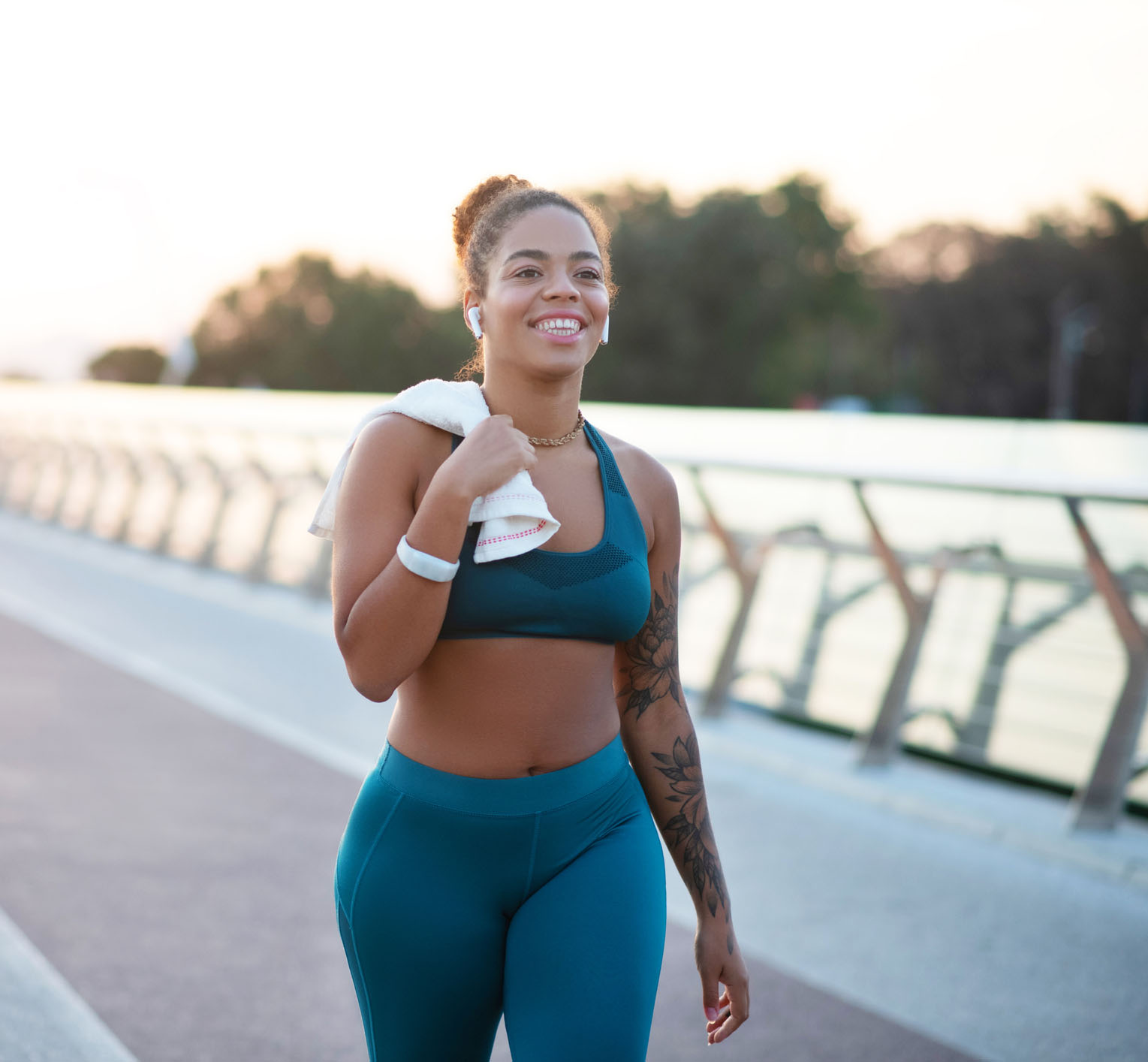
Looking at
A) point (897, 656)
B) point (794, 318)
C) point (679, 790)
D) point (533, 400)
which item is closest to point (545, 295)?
point (533, 400)

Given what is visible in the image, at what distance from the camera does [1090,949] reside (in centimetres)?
414

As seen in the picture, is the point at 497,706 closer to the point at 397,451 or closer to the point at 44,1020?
the point at 397,451

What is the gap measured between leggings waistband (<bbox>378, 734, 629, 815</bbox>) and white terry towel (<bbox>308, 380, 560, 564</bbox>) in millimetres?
329

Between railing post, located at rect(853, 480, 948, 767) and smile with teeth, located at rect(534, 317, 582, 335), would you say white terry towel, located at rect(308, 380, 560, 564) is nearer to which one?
smile with teeth, located at rect(534, 317, 582, 335)

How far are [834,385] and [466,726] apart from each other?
3186 inches

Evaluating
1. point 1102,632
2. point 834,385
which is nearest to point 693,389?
point 834,385

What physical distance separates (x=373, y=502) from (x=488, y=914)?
613mm

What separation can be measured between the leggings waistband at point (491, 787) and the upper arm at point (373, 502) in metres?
0.26

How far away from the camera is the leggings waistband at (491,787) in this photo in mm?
1966

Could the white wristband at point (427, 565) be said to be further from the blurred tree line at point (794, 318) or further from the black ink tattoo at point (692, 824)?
the blurred tree line at point (794, 318)

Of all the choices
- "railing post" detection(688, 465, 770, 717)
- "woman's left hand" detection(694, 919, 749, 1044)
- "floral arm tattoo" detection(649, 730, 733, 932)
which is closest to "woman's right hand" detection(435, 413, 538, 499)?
"floral arm tattoo" detection(649, 730, 733, 932)

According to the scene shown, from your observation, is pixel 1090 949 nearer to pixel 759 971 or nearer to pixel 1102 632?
pixel 759 971

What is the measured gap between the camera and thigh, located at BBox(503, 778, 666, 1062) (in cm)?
187

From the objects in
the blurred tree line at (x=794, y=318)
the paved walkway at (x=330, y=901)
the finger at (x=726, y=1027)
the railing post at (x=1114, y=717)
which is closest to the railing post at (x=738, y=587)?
the paved walkway at (x=330, y=901)
